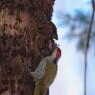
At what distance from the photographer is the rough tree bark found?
5.08 feet

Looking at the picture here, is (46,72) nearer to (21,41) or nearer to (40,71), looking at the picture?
(40,71)

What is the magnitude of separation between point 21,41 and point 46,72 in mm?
307

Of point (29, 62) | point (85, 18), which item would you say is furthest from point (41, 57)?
point (85, 18)

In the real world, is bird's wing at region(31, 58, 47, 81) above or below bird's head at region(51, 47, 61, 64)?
below

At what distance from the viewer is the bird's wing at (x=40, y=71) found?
5.44 ft

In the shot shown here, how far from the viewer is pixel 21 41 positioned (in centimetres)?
161

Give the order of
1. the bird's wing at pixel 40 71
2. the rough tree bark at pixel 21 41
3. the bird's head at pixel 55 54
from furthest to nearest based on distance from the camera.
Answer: the bird's head at pixel 55 54 < the bird's wing at pixel 40 71 < the rough tree bark at pixel 21 41

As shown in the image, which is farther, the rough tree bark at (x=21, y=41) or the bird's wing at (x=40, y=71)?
the bird's wing at (x=40, y=71)

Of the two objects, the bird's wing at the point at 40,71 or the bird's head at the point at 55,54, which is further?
the bird's head at the point at 55,54

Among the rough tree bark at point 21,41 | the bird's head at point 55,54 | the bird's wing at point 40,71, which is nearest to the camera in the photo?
the rough tree bark at point 21,41

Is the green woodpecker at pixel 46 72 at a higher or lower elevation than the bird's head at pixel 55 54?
lower

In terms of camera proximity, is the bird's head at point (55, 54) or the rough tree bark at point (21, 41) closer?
the rough tree bark at point (21, 41)

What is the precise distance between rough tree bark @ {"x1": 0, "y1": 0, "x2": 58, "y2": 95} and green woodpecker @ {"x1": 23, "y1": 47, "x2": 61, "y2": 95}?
0.16ft

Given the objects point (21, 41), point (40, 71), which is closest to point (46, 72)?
point (40, 71)
